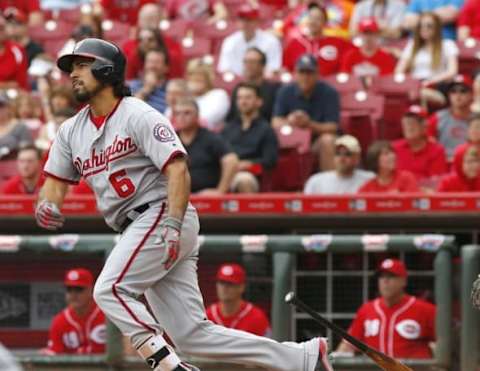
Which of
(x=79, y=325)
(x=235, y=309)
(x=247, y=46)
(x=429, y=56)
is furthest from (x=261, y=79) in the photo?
(x=79, y=325)

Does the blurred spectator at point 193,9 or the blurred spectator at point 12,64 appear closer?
the blurred spectator at point 12,64

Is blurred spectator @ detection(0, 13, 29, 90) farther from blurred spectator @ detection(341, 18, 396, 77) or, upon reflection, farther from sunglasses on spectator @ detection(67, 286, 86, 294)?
sunglasses on spectator @ detection(67, 286, 86, 294)

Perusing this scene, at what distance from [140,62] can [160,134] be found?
22.0 feet

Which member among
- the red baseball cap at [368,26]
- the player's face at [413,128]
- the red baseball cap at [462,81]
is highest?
the red baseball cap at [368,26]

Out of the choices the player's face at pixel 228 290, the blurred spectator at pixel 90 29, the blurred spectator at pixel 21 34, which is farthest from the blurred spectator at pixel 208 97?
the player's face at pixel 228 290

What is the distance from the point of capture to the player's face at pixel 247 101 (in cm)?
1117

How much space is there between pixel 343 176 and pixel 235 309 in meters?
1.74

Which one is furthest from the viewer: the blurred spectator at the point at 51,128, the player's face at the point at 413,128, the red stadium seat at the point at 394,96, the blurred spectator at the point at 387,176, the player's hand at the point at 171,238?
the red stadium seat at the point at 394,96

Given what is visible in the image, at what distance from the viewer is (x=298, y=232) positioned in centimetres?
943

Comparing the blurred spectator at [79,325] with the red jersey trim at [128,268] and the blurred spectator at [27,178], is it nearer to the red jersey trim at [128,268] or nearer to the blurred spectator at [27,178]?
the blurred spectator at [27,178]

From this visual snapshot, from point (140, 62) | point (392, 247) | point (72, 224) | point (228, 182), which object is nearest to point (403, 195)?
point (392, 247)

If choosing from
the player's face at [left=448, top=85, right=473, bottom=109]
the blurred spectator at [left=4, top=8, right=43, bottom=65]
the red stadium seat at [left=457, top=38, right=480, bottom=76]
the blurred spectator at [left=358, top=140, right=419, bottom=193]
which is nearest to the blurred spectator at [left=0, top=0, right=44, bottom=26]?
the blurred spectator at [left=4, top=8, right=43, bottom=65]

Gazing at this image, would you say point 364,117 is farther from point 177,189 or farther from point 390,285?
point 177,189

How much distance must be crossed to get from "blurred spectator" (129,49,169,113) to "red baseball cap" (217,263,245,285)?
139 inches
